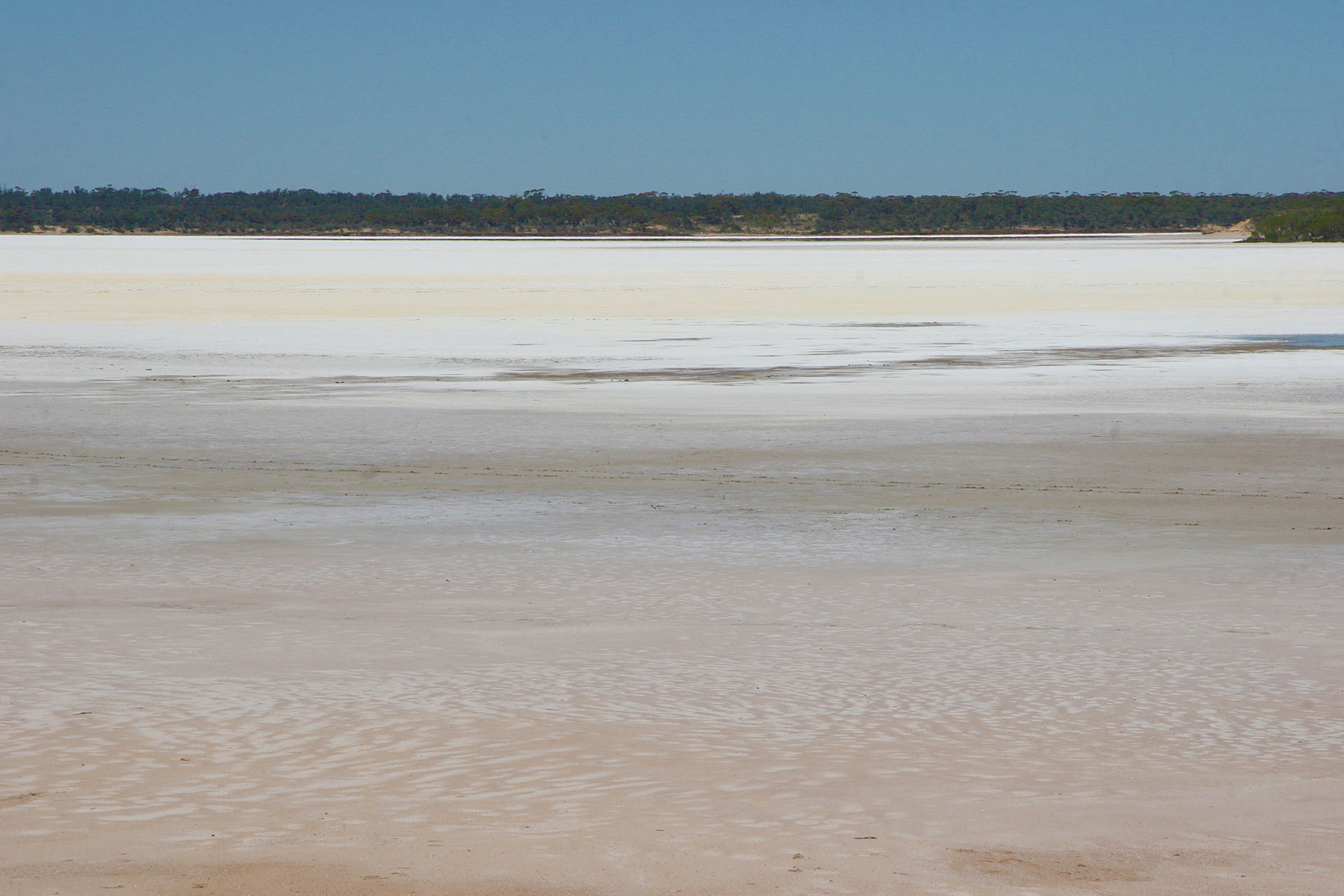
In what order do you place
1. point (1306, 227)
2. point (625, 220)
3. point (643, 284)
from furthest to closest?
point (625, 220)
point (1306, 227)
point (643, 284)

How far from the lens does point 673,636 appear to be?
24.6ft

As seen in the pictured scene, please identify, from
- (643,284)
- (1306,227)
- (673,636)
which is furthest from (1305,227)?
(673,636)

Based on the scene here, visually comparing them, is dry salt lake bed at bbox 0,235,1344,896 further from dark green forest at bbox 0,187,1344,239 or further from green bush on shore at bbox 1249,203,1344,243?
dark green forest at bbox 0,187,1344,239

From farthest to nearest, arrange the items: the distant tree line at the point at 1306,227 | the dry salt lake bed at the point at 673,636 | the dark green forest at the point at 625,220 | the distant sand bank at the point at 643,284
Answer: the dark green forest at the point at 625,220
the distant tree line at the point at 1306,227
the distant sand bank at the point at 643,284
the dry salt lake bed at the point at 673,636

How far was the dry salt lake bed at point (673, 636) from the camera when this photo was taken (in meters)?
4.86

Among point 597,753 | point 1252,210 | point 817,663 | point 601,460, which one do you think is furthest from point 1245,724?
point 1252,210

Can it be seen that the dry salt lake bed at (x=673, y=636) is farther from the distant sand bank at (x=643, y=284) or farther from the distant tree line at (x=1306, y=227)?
the distant tree line at (x=1306, y=227)

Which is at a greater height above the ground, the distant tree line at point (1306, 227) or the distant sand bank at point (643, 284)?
the distant tree line at point (1306, 227)

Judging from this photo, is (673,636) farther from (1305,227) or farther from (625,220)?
(625,220)

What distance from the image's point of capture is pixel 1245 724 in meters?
6.10

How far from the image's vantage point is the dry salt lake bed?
4.86m

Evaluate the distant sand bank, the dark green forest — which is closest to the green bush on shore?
the distant sand bank

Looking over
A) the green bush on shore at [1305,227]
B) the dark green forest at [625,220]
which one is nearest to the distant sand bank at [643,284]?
the green bush on shore at [1305,227]

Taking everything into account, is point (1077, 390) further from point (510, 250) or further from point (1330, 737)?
point (510, 250)
